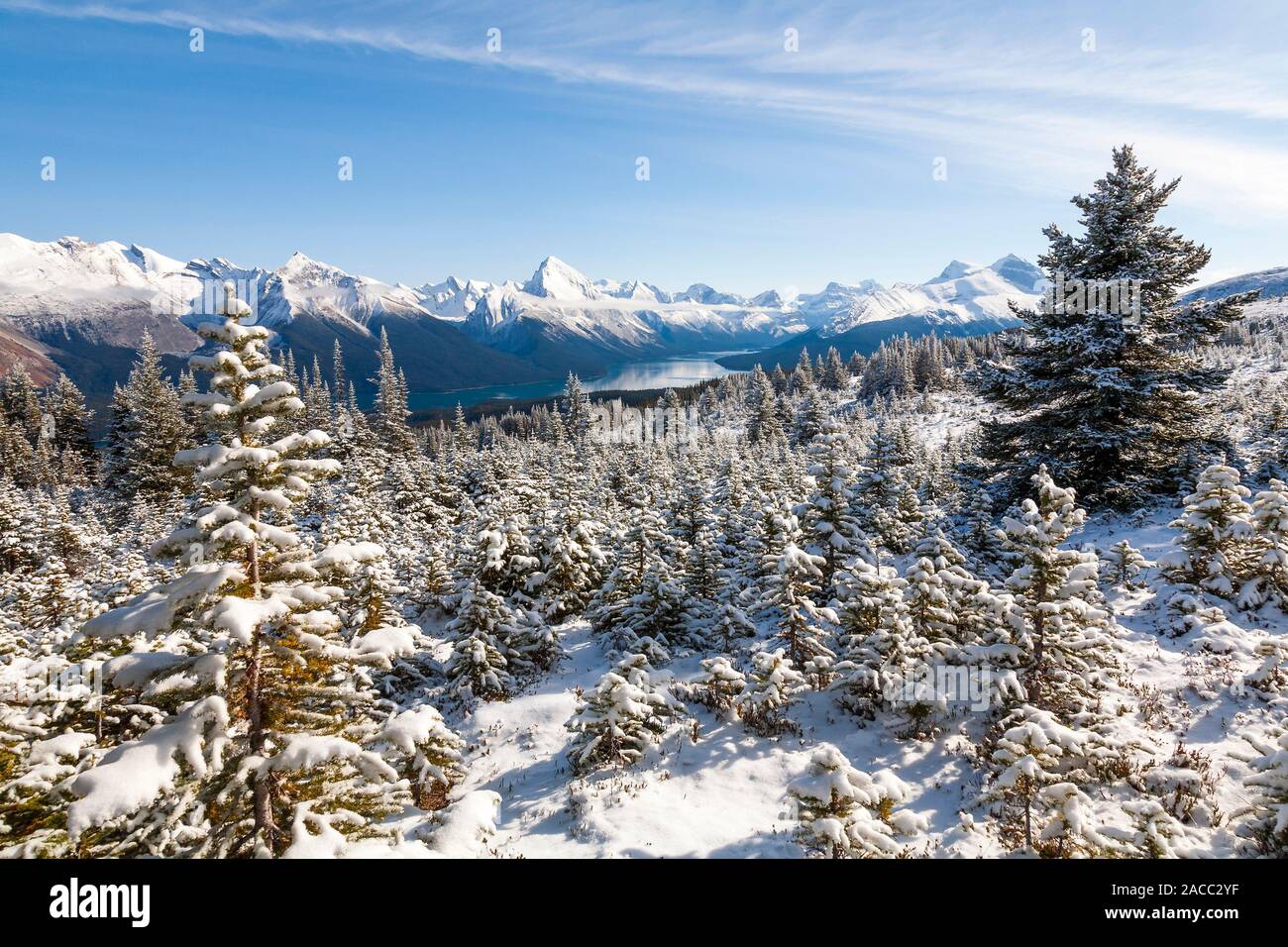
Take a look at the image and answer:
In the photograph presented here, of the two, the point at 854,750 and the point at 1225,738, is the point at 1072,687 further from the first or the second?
the point at 854,750

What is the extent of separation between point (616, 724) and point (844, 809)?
509 centimetres

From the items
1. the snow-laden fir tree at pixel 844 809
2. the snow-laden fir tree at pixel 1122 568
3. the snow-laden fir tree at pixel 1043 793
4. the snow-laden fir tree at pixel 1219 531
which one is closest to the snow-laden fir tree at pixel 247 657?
the snow-laden fir tree at pixel 844 809

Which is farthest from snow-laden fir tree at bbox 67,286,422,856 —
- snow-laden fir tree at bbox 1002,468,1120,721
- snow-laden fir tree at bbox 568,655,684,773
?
snow-laden fir tree at bbox 1002,468,1120,721

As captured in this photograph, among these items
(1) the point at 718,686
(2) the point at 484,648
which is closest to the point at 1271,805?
(1) the point at 718,686

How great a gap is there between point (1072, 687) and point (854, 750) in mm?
3830

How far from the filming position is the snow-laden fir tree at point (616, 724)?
34.9 ft

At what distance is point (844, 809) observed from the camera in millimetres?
6672

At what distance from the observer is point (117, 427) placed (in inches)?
2117

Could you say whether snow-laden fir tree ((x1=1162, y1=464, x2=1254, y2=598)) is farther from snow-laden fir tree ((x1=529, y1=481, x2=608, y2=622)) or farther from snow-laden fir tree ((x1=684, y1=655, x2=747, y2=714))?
snow-laden fir tree ((x1=529, y1=481, x2=608, y2=622))

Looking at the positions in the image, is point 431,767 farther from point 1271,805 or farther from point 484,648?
point 1271,805

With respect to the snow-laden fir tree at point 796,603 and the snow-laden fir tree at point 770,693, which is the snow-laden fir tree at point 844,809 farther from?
the snow-laden fir tree at point 796,603

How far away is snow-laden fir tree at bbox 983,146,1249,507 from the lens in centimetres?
1819

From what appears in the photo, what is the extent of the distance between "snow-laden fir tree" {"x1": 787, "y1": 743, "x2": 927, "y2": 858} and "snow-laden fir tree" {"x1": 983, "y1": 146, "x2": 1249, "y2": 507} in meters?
16.6
